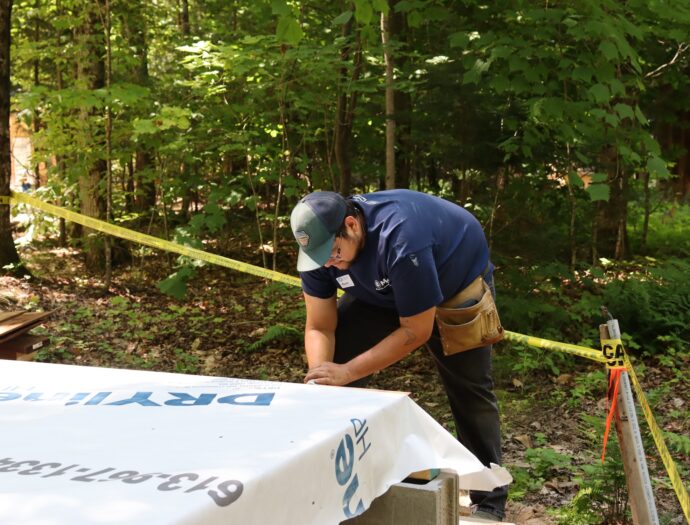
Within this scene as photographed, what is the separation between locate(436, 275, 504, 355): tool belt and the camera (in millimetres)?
3408

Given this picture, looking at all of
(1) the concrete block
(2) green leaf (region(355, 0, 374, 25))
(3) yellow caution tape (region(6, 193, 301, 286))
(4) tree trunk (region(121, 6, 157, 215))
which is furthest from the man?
(4) tree trunk (region(121, 6, 157, 215))

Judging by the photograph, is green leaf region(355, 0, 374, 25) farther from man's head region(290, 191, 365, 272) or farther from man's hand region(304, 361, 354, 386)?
man's hand region(304, 361, 354, 386)

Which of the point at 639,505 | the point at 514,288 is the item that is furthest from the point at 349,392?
the point at 514,288

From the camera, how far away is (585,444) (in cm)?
491

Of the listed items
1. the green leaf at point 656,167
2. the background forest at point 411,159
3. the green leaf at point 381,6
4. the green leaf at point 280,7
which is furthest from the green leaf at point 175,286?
the green leaf at point 656,167

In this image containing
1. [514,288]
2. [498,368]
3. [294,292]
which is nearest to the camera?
[498,368]

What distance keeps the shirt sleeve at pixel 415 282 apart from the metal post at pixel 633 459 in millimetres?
814

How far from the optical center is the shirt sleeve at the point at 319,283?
3.42m

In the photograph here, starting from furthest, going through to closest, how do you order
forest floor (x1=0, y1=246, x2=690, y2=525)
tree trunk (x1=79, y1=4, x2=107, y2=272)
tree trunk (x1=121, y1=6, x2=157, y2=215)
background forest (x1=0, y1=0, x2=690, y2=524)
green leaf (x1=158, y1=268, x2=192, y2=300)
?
1. tree trunk (x1=121, y1=6, x2=157, y2=215)
2. tree trunk (x1=79, y1=4, x2=107, y2=272)
3. green leaf (x1=158, y1=268, x2=192, y2=300)
4. background forest (x1=0, y1=0, x2=690, y2=524)
5. forest floor (x1=0, y1=246, x2=690, y2=525)

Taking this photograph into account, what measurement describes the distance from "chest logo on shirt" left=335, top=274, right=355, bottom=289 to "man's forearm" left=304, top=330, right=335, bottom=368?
0.29 m

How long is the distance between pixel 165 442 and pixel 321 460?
403 mm

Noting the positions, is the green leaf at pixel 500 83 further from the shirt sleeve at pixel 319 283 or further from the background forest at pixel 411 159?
the shirt sleeve at pixel 319 283

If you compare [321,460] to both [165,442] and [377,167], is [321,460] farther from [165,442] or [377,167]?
[377,167]

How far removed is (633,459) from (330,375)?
1.36 meters
